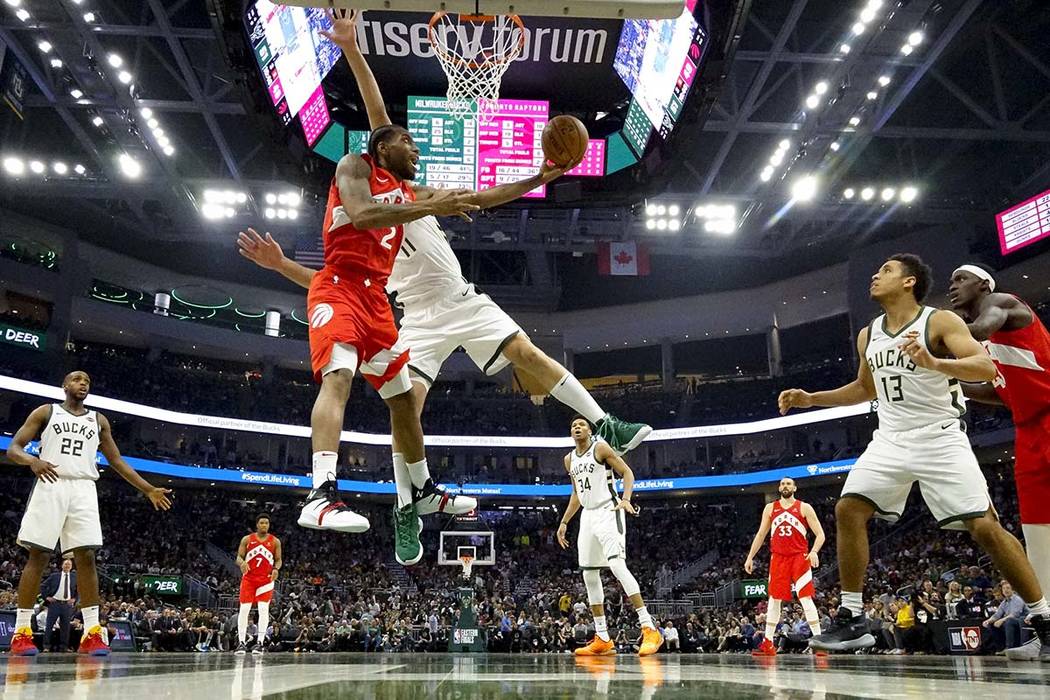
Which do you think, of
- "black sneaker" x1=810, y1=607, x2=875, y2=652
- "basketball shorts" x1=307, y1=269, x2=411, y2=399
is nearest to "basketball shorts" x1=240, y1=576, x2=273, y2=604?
"basketball shorts" x1=307, y1=269, x2=411, y2=399

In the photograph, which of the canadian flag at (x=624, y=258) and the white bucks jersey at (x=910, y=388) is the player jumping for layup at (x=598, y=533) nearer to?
the white bucks jersey at (x=910, y=388)

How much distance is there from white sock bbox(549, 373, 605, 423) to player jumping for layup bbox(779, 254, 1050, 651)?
4.58ft

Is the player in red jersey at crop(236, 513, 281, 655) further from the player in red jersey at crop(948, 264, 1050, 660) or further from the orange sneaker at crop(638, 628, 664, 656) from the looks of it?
the player in red jersey at crop(948, 264, 1050, 660)

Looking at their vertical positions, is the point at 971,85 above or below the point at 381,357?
above

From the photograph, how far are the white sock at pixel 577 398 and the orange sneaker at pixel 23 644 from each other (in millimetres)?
4557

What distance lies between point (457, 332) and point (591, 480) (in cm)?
424

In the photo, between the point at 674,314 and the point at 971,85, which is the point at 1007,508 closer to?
the point at 971,85

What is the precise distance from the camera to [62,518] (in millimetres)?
6238

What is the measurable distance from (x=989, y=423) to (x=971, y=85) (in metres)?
10.1

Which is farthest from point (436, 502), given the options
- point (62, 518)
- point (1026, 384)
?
point (1026, 384)

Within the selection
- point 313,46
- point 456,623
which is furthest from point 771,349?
point 313,46

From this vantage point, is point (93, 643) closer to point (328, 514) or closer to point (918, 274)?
point (328, 514)

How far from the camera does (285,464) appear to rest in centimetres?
3219

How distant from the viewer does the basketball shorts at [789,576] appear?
9.97m
